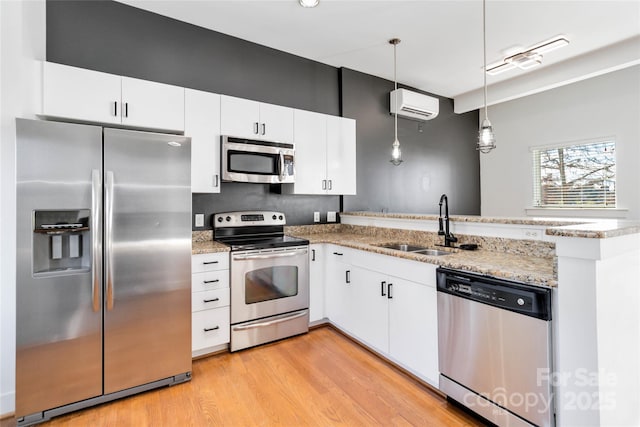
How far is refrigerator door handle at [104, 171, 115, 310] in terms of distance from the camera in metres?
1.94

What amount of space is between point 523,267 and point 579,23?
9.17 ft

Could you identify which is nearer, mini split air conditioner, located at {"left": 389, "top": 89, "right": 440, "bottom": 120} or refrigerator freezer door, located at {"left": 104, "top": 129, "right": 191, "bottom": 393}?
refrigerator freezer door, located at {"left": 104, "top": 129, "right": 191, "bottom": 393}

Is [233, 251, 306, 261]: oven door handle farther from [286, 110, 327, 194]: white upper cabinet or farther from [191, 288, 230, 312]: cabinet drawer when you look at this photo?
[286, 110, 327, 194]: white upper cabinet

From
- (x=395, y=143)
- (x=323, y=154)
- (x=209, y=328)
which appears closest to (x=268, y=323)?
(x=209, y=328)

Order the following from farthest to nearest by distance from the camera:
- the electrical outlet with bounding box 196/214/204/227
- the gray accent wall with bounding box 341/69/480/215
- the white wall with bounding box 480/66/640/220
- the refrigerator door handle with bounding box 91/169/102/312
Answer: the gray accent wall with bounding box 341/69/480/215
the white wall with bounding box 480/66/640/220
the electrical outlet with bounding box 196/214/204/227
the refrigerator door handle with bounding box 91/169/102/312

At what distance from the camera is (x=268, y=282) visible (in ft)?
9.07

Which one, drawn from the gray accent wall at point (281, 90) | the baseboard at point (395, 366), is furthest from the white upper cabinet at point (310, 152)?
the baseboard at point (395, 366)

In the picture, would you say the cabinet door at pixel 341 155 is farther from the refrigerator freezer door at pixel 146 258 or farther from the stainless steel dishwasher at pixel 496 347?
the stainless steel dishwasher at pixel 496 347

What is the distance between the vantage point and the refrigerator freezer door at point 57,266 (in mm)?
1758

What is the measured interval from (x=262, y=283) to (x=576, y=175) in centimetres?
471

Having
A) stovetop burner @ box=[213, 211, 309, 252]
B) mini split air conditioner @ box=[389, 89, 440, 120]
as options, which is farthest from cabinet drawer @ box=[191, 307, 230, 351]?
mini split air conditioner @ box=[389, 89, 440, 120]

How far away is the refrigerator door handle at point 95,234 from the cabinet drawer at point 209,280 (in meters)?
0.64

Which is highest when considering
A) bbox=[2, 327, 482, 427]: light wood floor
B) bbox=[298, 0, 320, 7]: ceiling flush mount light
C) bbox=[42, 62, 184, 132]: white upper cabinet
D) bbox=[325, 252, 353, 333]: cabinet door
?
bbox=[298, 0, 320, 7]: ceiling flush mount light

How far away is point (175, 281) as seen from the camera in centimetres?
216
